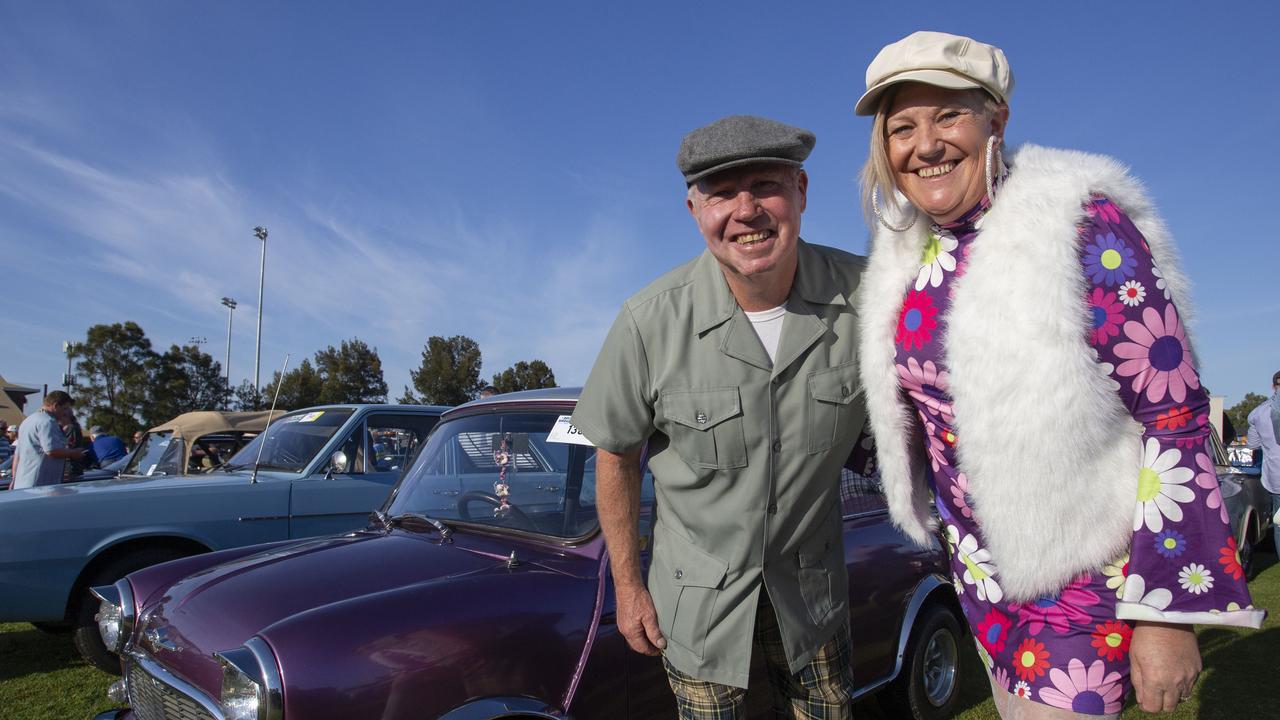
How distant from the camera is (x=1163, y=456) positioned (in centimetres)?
140

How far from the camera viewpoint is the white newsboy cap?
162 cm

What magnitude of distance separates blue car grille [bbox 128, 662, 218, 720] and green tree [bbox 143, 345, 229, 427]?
3279 centimetres

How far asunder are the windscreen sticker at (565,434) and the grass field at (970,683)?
8.04 ft

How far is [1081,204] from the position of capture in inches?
59.6

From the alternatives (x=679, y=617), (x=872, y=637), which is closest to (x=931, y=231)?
(x=679, y=617)

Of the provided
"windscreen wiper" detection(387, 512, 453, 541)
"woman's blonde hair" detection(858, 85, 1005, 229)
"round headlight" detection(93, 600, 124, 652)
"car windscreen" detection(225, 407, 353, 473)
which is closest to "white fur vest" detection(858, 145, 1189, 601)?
"woman's blonde hair" detection(858, 85, 1005, 229)

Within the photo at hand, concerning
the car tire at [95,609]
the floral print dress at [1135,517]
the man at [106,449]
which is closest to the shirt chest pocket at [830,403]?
the floral print dress at [1135,517]

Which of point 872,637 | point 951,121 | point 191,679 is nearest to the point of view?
point 951,121

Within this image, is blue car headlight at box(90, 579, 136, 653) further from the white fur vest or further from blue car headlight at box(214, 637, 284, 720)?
the white fur vest

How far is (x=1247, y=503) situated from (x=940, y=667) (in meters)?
6.19

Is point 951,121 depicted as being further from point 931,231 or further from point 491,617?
point 491,617

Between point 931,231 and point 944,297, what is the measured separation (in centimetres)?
20

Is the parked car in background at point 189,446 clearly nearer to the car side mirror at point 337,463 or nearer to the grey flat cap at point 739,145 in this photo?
the car side mirror at point 337,463

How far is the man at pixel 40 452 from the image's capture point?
305 inches
